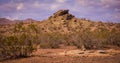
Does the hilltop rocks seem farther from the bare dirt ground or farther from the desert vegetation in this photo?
the bare dirt ground

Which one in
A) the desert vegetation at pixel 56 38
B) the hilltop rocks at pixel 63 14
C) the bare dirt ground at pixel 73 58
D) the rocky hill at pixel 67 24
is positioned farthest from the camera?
the hilltop rocks at pixel 63 14

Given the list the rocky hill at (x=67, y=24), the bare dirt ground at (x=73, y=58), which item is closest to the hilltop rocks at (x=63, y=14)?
the rocky hill at (x=67, y=24)

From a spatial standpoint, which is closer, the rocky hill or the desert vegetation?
the desert vegetation

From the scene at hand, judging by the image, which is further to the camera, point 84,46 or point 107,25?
point 107,25

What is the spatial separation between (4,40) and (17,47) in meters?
1.54

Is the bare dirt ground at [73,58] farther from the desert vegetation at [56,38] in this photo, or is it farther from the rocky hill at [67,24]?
the rocky hill at [67,24]

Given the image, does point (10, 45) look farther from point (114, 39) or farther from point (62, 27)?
point (62, 27)

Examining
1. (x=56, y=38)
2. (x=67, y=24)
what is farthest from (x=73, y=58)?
(x=67, y=24)

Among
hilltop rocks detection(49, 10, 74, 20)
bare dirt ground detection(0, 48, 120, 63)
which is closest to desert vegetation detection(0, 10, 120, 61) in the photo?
hilltop rocks detection(49, 10, 74, 20)

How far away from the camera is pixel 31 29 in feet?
163

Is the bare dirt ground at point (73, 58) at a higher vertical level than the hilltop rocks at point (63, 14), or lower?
lower

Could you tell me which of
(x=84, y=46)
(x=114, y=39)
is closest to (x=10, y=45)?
(x=84, y=46)

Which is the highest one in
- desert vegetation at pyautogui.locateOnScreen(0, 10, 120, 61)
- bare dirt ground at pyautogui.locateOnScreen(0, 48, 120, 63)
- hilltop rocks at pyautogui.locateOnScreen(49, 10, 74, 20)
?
hilltop rocks at pyautogui.locateOnScreen(49, 10, 74, 20)

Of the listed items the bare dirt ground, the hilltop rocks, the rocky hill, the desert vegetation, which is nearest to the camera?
the bare dirt ground
